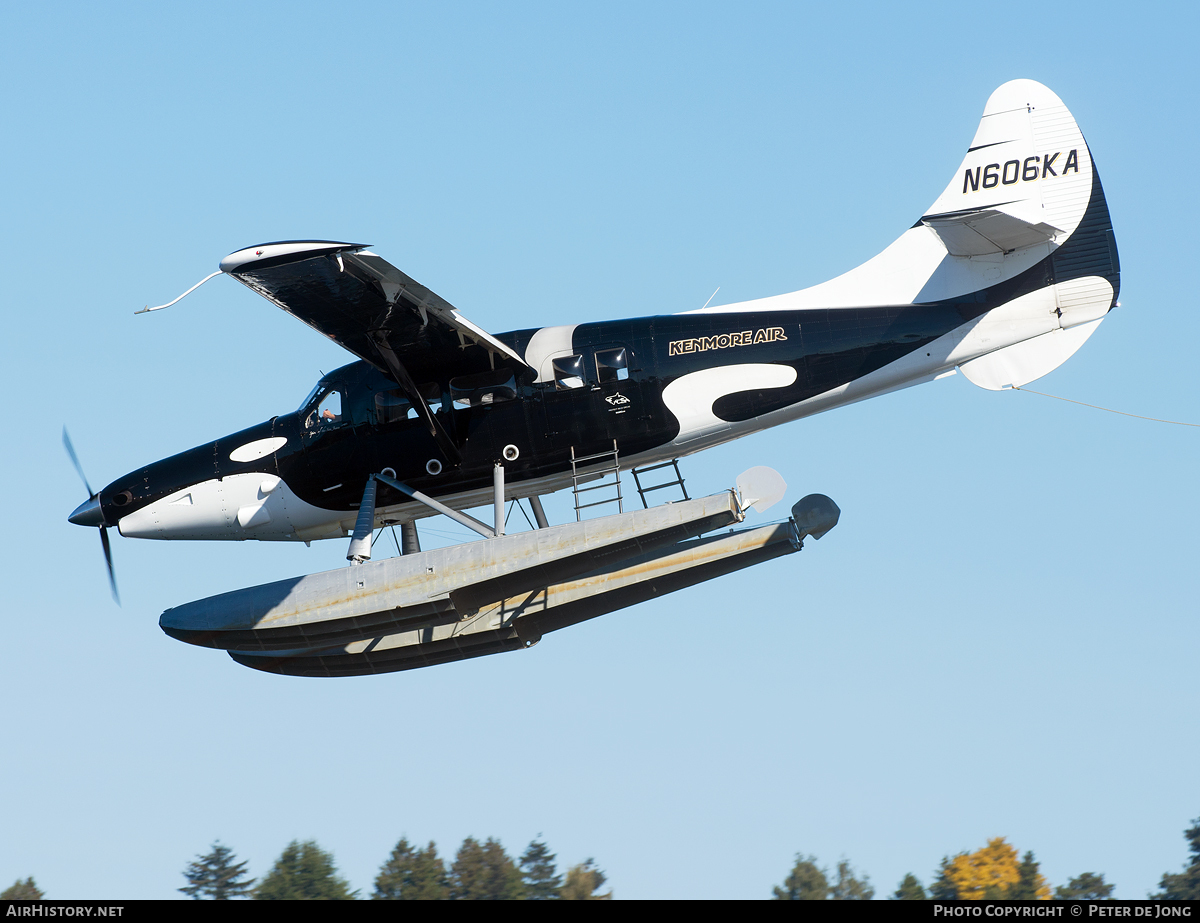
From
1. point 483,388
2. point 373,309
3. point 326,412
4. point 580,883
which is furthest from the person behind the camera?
point 580,883

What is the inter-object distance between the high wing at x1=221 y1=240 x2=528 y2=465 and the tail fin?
3.83 metres

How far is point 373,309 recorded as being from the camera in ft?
53.4

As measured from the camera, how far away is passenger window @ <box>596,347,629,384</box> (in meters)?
17.4

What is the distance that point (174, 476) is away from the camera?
1877 centimetres

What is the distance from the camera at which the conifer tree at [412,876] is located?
3500cm

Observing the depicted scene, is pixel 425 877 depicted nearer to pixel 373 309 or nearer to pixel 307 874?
pixel 307 874

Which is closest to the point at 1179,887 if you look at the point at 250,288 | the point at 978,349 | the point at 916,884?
the point at 916,884

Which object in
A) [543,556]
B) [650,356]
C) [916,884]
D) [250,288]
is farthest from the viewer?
[916,884]

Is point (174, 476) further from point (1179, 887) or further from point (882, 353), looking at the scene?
point (1179, 887)

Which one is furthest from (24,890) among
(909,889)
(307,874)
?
(909,889)

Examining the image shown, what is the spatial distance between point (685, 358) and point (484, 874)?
22544 millimetres
